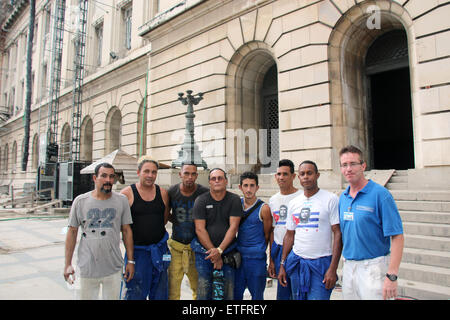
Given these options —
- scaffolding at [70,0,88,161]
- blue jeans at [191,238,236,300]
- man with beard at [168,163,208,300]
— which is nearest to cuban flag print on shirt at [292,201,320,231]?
blue jeans at [191,238,236,300]

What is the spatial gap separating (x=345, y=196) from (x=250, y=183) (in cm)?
113

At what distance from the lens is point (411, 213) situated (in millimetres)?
6172

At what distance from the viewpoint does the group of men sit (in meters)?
2.73

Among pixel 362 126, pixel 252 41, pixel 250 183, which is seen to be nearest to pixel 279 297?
pixel 250 183

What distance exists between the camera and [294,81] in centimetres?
1021

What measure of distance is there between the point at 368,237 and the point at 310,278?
75cm

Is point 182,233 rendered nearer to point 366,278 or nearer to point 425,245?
point 366,278

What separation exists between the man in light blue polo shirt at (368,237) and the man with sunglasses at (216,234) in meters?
1.21

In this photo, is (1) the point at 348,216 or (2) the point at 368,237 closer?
(2) the point at 368,237

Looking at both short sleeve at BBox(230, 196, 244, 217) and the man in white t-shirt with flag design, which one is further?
short sleeve at BBox(230, 196, 244, 217)

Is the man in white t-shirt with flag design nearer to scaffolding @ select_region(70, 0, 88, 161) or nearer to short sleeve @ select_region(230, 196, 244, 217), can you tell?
short sleeve @ select_region(230, 196, 244, 217)

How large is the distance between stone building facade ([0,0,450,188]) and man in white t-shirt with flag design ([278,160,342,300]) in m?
5.75

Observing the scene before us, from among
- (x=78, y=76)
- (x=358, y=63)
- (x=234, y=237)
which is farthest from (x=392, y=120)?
(x=78, y=76)
